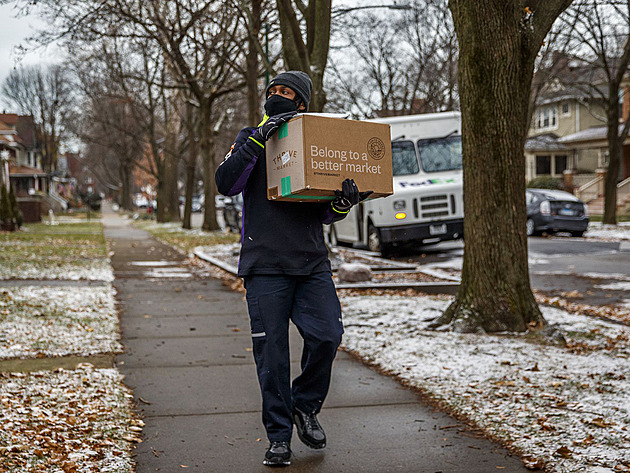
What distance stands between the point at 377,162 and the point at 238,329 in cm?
473

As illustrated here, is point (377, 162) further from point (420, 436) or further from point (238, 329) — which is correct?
point (238, 329)

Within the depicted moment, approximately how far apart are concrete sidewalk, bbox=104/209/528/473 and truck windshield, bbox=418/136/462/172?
10428 millimetres

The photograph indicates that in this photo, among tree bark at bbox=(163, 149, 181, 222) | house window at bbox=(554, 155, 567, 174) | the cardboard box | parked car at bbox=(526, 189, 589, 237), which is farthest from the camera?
house window at bbox=(554, 155, 567, 174)

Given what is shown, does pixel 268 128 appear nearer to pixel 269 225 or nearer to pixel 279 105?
pixel 279 105

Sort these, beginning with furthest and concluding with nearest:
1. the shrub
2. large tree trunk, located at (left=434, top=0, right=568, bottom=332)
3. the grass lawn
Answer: the shrub
the grass lawn
large tree trunk, located at (left=434, top=0, right=568, bottom=332)

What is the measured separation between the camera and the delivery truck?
17516 millimetres

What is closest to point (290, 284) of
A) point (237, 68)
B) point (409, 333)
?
point (409, 333)

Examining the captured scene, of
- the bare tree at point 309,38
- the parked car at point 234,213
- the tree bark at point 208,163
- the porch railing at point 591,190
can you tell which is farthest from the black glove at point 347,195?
the porch railing at point 591,190

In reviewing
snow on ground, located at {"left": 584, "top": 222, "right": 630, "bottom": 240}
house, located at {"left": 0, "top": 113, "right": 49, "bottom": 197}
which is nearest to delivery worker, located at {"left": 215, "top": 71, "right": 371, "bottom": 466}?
snow on ground, located at {"left": 584, "top": 222, "right": 630, "bottom": 240}

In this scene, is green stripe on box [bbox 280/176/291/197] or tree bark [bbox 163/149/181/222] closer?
green stripe on box [bbox 280/176/291/197]

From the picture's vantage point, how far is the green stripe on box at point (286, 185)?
4113 mm

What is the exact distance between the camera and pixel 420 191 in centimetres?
1752

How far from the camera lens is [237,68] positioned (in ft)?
68.3

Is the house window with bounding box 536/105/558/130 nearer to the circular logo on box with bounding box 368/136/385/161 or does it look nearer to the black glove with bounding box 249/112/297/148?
the circular logo on box with bounding box 368/136/385/161
